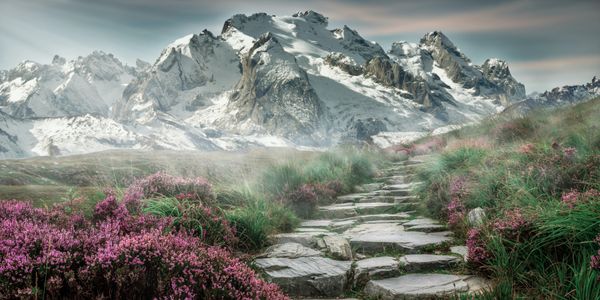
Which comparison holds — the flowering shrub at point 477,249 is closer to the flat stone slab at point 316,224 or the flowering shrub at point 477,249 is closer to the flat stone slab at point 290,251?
the flat stone slab at point 290,251

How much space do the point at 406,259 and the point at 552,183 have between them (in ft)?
8.11

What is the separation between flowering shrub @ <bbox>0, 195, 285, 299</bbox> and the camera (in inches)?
99.3

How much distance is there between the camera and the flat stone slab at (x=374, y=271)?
180 inches

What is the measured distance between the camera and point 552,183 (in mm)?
5641

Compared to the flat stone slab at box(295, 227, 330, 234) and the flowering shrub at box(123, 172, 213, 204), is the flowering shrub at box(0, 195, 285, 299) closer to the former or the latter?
the flowering shrub at box(123, 172, 213, 204)

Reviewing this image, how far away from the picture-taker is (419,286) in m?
4.09

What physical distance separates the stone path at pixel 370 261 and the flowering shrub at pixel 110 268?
4.34ft

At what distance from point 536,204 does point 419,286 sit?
1916 millimetres

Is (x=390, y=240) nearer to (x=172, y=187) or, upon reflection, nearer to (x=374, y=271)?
(x=374, y=271)

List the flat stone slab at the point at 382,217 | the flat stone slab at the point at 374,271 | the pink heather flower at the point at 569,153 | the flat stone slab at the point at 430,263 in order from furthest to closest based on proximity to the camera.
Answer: the flat stone slab at the point at 382,217 → the pink heather flower at the point at 569,153 → the flat stone slab at the point at 430,263 → the flat stone slab at the point at 374,271

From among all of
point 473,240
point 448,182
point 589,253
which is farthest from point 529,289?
point 448,182

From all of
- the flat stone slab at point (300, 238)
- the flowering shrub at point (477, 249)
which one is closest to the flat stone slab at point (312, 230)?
the flat stone slab at point (300, 238)

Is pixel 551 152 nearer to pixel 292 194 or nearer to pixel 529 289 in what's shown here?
pixel 529 289

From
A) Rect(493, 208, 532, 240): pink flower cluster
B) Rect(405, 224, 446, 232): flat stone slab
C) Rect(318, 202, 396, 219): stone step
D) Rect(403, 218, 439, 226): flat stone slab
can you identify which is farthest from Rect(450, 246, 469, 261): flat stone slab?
Rect(318, 202, 396, 219): stone step
